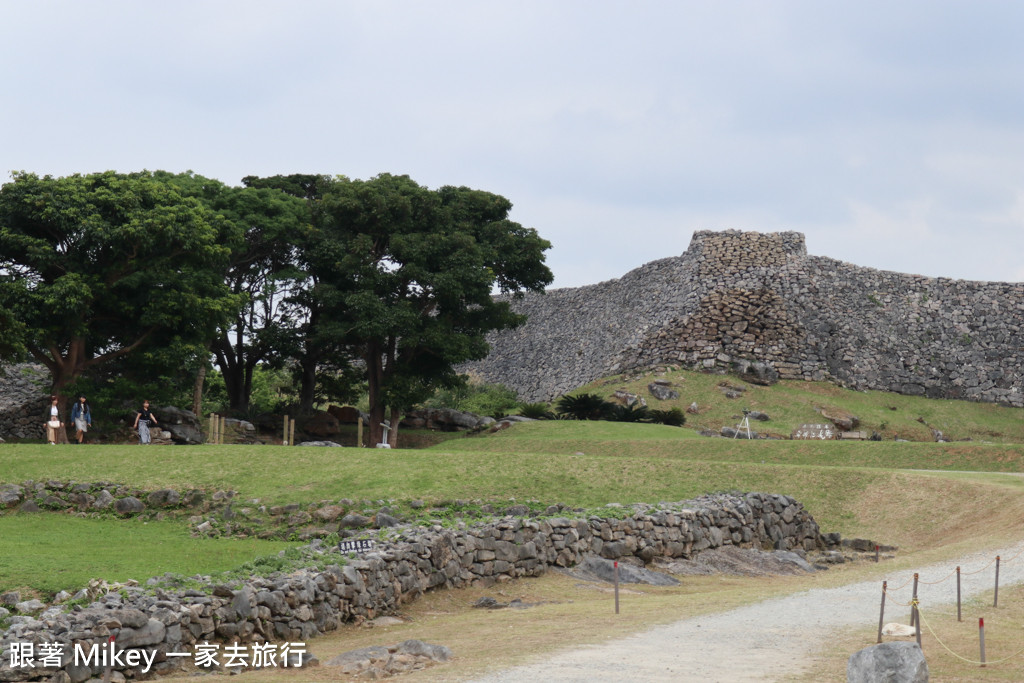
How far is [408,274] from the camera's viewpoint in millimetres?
35562

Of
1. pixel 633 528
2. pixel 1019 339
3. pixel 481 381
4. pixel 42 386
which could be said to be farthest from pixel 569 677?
pixel 481 381

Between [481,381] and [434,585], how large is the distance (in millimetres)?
44660

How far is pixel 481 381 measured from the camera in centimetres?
6062

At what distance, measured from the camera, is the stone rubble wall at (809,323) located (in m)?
47.7

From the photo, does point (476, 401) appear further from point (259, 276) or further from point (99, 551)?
point (99, 551)

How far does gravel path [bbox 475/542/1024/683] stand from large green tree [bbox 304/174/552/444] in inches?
837

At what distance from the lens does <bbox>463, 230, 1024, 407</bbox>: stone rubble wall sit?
47.7m

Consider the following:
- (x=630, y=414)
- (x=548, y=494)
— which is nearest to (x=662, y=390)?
(x=630, y=414)

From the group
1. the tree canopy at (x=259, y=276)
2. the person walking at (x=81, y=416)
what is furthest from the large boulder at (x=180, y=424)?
the person walking at (x=81, y=416)

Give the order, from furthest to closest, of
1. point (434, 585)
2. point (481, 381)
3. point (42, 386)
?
1. point (481, 381)
2. point (42, 386)
3. point (434, 585)

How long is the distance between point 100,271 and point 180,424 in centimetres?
603

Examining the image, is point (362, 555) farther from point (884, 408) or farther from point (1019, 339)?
point (1019, 339)

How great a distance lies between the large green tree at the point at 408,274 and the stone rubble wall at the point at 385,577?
15915mm

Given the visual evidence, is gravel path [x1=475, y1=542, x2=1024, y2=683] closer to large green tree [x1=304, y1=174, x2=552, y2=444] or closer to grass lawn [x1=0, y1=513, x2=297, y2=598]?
grass lawn [x1=0, y1=513, x2=297, y2=598]
